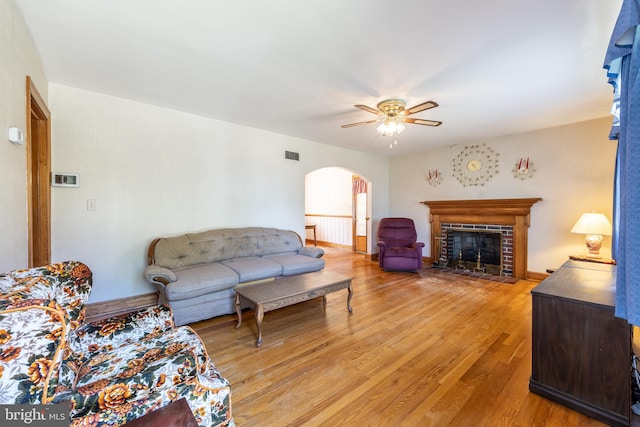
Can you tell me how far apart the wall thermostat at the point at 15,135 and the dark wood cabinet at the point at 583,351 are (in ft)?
11.5

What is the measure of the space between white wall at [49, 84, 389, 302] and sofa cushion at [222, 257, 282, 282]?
804 mm

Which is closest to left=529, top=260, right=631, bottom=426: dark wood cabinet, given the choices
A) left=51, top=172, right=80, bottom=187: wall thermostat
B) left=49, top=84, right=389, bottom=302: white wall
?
left=49, top=84, right=389, bottom=302: white wall

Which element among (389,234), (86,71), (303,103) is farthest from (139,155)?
(389,234)

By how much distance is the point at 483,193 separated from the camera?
510 cm

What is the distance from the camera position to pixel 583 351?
1.67m

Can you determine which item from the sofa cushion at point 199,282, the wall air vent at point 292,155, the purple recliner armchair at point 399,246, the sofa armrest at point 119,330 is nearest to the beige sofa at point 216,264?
the sofa cushion at point 199,282

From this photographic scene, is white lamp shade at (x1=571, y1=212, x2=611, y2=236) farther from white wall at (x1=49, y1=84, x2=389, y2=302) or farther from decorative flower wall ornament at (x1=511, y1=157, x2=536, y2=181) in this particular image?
white wall at (x1=49, y1=84, x2=389, y2=302)

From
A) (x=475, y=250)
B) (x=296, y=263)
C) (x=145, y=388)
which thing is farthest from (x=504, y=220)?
(x=145, y=388)

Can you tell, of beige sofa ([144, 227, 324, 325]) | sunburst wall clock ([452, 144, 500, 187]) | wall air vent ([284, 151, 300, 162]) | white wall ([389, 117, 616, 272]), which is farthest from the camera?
sunburst wall clock ([452, 144, 500, 187])

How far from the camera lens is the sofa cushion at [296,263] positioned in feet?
11.6

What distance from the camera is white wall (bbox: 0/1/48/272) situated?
154cm

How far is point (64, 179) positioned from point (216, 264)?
1852 mm

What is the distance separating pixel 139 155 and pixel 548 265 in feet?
20.9

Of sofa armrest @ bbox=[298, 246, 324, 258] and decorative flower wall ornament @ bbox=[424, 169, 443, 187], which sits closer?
sofa armrest @ bbox=[298, 246, 324, 258]
